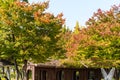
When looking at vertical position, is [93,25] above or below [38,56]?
above

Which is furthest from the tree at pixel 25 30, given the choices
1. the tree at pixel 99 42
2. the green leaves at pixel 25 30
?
the tree at pixel 99 42

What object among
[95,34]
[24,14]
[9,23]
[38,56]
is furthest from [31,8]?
[95,34]

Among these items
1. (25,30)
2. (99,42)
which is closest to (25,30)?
(25,30)

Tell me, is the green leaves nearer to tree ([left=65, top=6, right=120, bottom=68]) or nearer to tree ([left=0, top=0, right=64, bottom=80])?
tree ([left=0, top=0, right=64, bottom=80])

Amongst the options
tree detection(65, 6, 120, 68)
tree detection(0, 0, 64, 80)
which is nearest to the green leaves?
tree detection(0, 0, 64, 80)

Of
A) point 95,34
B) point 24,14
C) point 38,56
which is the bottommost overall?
point 38,56

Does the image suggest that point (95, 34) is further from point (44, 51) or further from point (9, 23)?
point (9, 23)

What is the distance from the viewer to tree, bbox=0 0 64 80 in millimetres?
26250

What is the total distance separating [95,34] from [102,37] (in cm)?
80

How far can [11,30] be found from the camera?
26672mm

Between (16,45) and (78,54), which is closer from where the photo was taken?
(16,45)

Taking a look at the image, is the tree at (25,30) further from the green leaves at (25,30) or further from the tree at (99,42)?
the tree at (99,42)

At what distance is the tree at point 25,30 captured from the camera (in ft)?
86.1

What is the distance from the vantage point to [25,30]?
1029 inches
